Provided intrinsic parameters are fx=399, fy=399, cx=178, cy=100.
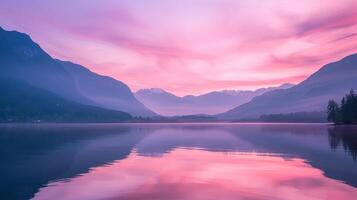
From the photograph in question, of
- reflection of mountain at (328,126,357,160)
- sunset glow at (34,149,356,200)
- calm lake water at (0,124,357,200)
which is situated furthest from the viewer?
reflection of mountain at (328,126,357,160)

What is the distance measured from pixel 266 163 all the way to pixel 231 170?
8.18 meters

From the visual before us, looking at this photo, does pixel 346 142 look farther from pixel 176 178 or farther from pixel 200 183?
pixel 200 183

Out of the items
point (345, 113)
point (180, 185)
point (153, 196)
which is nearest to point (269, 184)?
point (180, 185)

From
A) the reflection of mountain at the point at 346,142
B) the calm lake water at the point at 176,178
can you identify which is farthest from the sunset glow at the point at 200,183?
the reflection of mountain at the point at 346,142

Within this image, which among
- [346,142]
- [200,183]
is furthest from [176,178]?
[346,142]

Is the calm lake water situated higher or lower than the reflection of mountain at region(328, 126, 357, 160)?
lower

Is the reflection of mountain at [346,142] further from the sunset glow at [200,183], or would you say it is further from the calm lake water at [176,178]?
the sunset glow at [200,183]

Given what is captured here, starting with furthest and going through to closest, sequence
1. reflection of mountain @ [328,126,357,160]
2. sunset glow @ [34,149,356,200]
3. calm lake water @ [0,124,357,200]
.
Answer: reflection of mountain @ [328,126,357,160] → calm lake water @ [0,124,357,200] → sunset glow @ [34,149,356,200]

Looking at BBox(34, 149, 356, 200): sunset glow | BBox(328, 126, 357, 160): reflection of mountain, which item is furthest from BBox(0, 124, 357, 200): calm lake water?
BBox(328, 126, 357, 160): reflection of mountain

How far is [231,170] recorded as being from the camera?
43250mm

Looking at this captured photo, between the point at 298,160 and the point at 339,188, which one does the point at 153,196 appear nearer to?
the point at 339,188

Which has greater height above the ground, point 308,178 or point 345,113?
point 345,113

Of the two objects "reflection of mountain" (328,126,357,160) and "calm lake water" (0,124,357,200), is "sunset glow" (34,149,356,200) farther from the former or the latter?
"reflection of mountain" (328,126,357,160)

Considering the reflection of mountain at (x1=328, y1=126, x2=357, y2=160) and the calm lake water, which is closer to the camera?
the calm lake water
